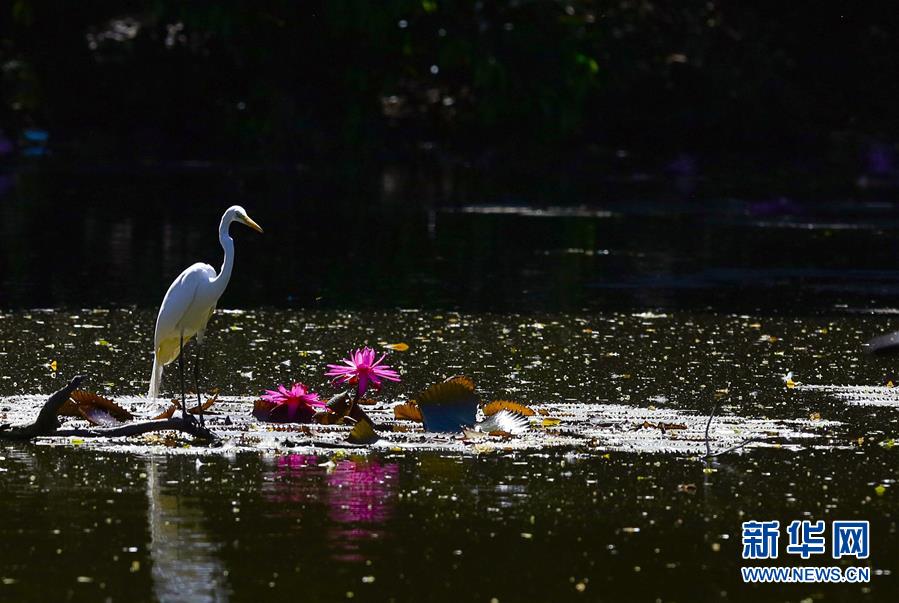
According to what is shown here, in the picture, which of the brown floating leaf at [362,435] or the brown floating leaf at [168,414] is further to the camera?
the brown floating leaf at [168,414]

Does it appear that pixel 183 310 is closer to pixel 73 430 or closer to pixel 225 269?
pixel 225 269

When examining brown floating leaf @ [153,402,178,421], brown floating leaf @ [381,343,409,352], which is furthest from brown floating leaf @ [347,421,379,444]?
brown floating leaf @ [381,343,409,352]

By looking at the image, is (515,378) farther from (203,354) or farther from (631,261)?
(631,261)

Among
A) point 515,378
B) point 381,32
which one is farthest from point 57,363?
point 381,32

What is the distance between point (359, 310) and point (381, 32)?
19.8m

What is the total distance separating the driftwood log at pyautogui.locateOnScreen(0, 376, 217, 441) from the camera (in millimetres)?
9078

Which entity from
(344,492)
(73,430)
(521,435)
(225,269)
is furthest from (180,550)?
(225,269)

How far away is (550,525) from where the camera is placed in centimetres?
746

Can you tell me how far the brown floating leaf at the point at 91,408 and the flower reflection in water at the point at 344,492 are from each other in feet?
3.73

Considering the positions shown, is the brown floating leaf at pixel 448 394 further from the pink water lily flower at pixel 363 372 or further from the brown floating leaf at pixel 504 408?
the pink water lily flower at pixel 363 372

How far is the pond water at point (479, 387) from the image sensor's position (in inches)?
267

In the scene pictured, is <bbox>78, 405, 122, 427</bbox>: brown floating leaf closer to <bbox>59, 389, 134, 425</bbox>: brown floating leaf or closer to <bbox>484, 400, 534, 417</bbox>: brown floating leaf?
<bbox>59, 389, 134, 425</bbox>: brown floating leaf

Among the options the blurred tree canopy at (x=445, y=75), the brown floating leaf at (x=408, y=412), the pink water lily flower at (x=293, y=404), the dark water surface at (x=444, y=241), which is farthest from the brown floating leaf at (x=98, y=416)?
the blurred tree canopy at (x=445, y=75)

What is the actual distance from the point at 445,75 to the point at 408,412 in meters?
29.5
